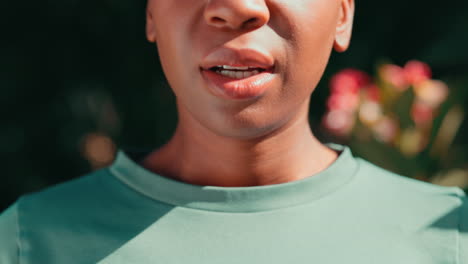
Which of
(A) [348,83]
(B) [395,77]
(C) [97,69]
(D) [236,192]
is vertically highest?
(D) [236,192]

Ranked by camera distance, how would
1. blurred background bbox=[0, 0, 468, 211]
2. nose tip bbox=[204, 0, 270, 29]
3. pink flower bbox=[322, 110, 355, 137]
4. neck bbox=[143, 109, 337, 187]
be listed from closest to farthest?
nose tip bbox=[204, 0, 270, 29], neck bbox=[143, 109, 337, 187], pink flower bbox=[322, 110, 355, 137], blurred background bbox=[0, 0, 468, 211]

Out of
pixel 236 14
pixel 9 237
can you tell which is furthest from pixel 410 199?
pixel 9 237

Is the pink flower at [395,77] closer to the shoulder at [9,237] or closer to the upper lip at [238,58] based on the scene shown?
the upper lip at [238,58]

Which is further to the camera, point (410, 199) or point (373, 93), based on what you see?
point (373, 93)

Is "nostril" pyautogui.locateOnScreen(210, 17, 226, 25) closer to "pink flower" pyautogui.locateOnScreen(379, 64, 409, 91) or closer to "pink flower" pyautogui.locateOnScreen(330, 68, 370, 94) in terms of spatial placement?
"pink flower" pyautogui.locateOnScreen(379, 64, 409, 91)

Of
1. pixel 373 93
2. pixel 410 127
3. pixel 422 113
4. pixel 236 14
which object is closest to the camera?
pixel 236 14

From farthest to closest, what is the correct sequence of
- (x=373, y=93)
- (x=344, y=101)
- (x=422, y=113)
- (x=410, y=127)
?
(x=344, y=101), (x=373, y=93), (x=422, y=113), (x=410, y=127)

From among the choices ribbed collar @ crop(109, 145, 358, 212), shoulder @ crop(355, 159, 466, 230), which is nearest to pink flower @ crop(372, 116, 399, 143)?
shoulder @ crop(355, 159, 466, 230)

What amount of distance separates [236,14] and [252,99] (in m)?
0.20

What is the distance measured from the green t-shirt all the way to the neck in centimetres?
8

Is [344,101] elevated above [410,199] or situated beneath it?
situated beneath

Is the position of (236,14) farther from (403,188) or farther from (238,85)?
(403,188)

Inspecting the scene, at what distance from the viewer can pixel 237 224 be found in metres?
1.70

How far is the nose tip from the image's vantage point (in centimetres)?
151
